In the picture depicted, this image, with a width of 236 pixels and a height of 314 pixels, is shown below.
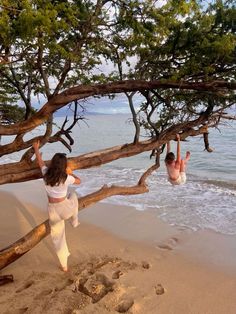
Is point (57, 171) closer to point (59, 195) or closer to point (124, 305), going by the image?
point (59, 195)

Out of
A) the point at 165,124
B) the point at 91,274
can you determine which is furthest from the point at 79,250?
the point at 165,124

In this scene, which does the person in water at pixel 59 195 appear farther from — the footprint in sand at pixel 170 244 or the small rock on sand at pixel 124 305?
the footprint in sand at pixel 170 244

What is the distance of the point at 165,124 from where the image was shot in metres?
10.0

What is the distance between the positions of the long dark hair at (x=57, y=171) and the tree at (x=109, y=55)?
0.65 metres

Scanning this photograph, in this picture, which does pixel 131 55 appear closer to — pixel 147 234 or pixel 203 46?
pixel 203 46

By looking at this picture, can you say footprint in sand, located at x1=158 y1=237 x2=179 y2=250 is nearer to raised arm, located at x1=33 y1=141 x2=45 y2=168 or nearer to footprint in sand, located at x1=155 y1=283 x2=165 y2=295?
footprint in sand, located at x1=155 y1=283 x2=165 y2=295

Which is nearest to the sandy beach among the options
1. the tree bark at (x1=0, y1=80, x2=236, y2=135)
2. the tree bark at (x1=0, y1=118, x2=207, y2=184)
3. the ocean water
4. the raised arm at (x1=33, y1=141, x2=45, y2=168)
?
the ocean water

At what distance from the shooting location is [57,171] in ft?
20.6

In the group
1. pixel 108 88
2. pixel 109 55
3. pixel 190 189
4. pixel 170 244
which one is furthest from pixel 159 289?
pixel 190 189

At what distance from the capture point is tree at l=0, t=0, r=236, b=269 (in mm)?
6164

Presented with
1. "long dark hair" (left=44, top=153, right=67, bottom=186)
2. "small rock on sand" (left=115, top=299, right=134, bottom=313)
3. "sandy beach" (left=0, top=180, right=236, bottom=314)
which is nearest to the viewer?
"small rock on sand" (left=115, top=299, right=134, bottom=313)

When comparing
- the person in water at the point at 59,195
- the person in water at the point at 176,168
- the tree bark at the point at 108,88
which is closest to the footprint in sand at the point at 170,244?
the person in water at the point at 176,168

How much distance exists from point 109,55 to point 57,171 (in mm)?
3227

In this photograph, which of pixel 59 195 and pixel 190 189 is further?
pixel 190 189
